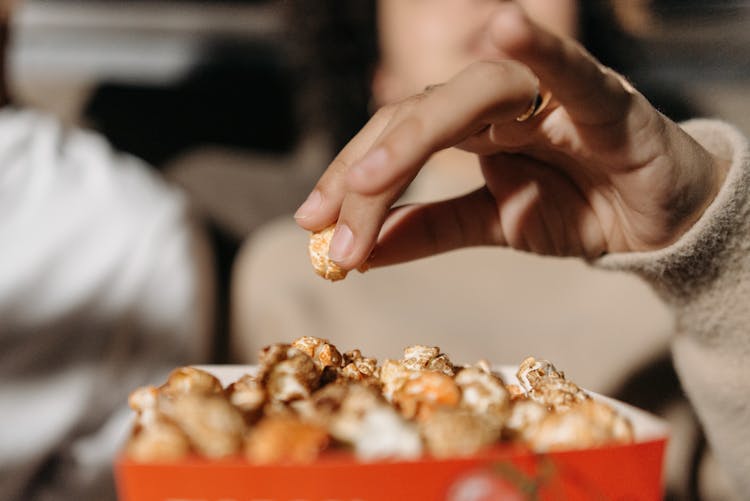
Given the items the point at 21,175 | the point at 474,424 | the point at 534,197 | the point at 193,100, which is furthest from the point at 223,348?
the point at 474,424

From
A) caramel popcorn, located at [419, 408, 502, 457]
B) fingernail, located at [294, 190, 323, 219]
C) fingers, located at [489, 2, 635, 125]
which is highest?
fingers, located at [489, 2, 635, 125]

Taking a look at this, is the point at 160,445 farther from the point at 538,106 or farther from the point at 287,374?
the point at 538,106

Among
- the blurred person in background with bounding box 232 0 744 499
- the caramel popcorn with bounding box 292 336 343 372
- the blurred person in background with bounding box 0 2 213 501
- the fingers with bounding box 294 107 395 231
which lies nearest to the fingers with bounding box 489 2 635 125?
the fingers with bounding box 294 107 395 231

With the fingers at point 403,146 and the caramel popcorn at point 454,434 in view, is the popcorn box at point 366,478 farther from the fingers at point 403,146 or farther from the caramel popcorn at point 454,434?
the fingers at point 403,146

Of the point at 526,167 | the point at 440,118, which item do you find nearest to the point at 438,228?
the point at 526,167

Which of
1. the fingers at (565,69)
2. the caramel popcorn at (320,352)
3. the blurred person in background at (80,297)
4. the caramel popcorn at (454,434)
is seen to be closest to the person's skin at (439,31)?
the blurred person in background at (80,297)

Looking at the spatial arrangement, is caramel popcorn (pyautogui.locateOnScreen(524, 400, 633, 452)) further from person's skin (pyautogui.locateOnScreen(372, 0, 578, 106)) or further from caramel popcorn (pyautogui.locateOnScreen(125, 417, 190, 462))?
person's skin (pyautogui.locateOnScreen(372, 0, 578, 106))

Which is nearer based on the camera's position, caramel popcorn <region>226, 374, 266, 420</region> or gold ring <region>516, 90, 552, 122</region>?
caramel popcorn <region>226, 374, 266, 420</region>
